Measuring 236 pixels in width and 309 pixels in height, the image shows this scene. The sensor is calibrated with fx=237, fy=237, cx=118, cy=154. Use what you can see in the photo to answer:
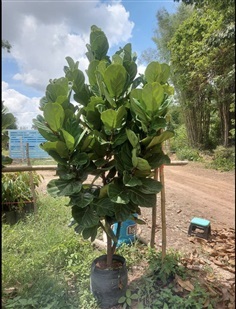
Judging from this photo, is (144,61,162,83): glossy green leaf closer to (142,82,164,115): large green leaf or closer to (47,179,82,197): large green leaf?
(142,82,164,115): large green leaf

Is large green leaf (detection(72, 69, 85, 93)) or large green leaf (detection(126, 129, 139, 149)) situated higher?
large green leaf (detection(72, 69, 85, 93))

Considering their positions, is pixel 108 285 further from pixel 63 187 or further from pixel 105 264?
pixel 63 187

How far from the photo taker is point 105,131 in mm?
1004

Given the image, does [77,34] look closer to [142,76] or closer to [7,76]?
[7,76]

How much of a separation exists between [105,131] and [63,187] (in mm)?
292

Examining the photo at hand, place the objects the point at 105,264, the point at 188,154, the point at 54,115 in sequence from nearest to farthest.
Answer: the point at 54,115 < the point at 105,264 < the point at 188,154

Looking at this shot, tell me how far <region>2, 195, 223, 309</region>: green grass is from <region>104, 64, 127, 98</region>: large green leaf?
841 millimetres

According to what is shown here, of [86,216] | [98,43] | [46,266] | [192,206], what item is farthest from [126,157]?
[192,206]

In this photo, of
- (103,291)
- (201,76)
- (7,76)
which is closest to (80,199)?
(103,291)

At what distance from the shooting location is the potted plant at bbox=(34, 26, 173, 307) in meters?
0.93

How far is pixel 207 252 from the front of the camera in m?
1.52

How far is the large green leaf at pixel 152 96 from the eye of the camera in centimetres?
89

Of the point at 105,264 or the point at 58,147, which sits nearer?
the point at 58,147

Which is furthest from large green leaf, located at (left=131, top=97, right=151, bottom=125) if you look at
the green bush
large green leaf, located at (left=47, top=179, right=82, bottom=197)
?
the green bush
